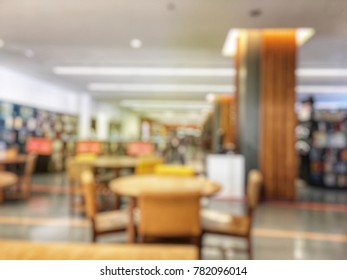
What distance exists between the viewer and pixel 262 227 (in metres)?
3.97

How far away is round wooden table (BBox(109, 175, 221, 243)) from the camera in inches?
96.6

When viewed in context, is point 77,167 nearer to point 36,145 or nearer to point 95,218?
point 95,218

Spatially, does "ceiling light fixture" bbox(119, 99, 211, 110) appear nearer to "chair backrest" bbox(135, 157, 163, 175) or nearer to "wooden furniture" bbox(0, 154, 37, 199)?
"wooden furniture" bbox(0, 154, 37, 199)

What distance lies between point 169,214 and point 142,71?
6458 mm

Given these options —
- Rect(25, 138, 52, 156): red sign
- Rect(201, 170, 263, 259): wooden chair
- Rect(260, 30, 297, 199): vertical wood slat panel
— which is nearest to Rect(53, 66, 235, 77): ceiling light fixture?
Rect(25, 138, 52, 156): red sign

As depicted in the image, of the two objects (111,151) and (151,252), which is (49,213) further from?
(111,151)

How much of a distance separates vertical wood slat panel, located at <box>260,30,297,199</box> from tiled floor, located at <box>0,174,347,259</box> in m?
0.48

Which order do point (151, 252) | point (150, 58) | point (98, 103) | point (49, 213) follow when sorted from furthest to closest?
1. point (98, 103)
2. point (150, 58)
3. point (49, 213)
4. point (151, 252)

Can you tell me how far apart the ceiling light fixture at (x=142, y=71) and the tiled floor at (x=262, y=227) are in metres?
3.54

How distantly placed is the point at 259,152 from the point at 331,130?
3.17 m

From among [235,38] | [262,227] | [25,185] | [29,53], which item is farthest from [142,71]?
[262,227]

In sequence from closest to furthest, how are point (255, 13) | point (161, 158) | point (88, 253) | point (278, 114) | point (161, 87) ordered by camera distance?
point (88, 253), point (255, 13), point (278, 114), point (161, 158), point (161, 87)

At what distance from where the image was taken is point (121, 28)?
477cm
